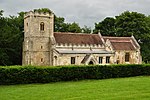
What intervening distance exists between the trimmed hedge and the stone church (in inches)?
458

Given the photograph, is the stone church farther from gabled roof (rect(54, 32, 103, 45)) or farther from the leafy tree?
the leafy tree

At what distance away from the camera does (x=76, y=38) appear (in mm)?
51219

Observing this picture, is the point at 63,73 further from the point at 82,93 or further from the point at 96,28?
the point at 96,28

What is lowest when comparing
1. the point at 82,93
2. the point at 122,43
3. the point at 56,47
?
the point at 82,93

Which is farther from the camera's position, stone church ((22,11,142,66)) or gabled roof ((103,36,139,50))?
gabled roof ((103,36,139,50))

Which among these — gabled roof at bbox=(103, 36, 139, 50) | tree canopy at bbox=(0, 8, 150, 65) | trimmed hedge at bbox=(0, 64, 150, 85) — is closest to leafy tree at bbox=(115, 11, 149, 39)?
tree canopy at bbox=(0, 8, 150, 65)

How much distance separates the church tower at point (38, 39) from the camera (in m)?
47.2

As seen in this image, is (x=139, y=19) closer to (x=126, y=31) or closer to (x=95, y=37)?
(x=126, y=31)

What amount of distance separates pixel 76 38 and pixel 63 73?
19188 mm

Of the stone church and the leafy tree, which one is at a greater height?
the leafy tree

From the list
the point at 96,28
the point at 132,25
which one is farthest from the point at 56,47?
the point at 96,28

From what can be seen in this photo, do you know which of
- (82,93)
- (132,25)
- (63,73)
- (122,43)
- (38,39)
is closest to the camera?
(82,93)

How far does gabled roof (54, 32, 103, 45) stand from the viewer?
49.6 meters

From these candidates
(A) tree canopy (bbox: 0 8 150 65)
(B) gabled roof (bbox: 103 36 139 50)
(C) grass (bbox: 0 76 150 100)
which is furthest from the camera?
(B) gabled roof (bbox: 103 36 139 50)
